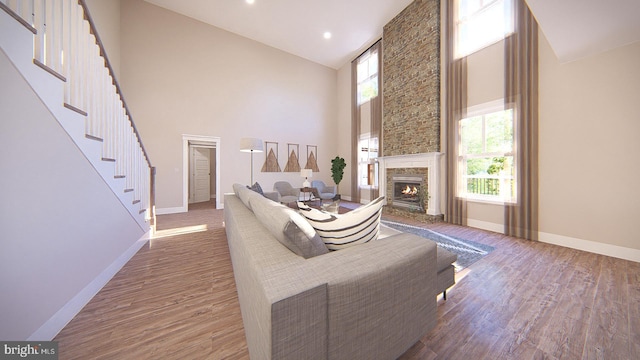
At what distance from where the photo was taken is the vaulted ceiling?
1.86m

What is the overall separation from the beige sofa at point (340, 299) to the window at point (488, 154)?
3.33m

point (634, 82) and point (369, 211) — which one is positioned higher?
point (634, 82)

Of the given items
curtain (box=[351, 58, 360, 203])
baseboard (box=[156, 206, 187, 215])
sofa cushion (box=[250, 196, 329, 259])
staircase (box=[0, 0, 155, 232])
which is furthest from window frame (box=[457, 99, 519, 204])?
baseboard (box=[156, 206, 187, 215])

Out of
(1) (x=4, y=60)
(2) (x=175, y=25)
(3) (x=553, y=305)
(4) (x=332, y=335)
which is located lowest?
(3) (x=553, y=305)

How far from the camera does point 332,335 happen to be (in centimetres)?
Result: 69

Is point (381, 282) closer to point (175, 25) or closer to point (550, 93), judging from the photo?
point (550, 93)

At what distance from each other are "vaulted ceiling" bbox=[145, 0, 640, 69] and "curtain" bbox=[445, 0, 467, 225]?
1272mm

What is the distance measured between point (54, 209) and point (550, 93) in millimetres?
5408

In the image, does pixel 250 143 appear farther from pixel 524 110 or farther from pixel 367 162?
pixel 524 110

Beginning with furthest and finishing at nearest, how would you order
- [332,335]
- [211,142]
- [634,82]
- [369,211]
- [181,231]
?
[211,142] → [181,231] → [634,82] → [369,211] → [332,335]

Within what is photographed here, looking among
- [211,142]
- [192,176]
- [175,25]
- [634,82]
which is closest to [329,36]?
[175,25]

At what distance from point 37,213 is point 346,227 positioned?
5.89 feet

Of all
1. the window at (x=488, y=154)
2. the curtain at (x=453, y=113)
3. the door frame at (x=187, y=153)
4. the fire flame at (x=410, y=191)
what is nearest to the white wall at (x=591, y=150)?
the window at (x=488, y=154)

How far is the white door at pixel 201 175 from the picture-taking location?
22.0 ft
